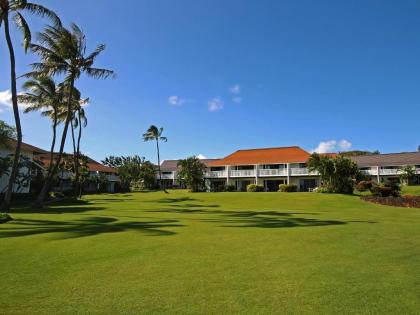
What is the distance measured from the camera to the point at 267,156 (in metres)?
59.9

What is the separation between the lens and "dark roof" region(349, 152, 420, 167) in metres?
58.0

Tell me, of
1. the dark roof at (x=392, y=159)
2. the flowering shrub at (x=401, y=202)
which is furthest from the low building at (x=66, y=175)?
the dark roof at (x=392, y=159)

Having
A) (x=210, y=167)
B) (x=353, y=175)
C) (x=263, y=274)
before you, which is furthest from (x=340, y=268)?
(x=210, y=167)

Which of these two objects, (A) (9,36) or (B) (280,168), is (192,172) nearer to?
(B) (280,168)

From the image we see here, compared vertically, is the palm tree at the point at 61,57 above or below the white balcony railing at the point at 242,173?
above

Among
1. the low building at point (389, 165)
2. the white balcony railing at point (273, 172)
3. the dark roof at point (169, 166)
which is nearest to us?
the white balcony railing at point (273, 172)

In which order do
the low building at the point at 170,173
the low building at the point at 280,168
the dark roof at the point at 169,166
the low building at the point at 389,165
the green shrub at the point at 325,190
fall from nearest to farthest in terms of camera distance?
1. the green shrub at the point at 325,190
2. the low building at the point at 280,168
3. the low building at the point at 389,165
4. the low building at the point at 170,173
5. the dark roof at the point at 169,166

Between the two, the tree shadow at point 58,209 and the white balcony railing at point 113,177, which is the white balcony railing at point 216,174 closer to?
the white balcony railing at point 113,177

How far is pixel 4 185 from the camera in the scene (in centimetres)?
3650

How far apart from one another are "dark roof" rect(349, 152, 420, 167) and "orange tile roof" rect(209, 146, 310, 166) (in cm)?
852

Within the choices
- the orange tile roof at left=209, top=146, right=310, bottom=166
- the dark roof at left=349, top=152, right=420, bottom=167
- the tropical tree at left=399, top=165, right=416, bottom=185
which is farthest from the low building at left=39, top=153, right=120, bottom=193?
the tropical tree at left=399, top=165, right=416, bottom=185

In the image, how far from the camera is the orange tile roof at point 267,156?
55919mm

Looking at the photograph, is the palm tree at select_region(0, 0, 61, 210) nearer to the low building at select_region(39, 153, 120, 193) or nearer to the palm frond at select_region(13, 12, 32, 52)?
the palm frond at select_region(13, 12, 32, 52)

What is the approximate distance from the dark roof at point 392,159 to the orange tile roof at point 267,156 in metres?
8.52
